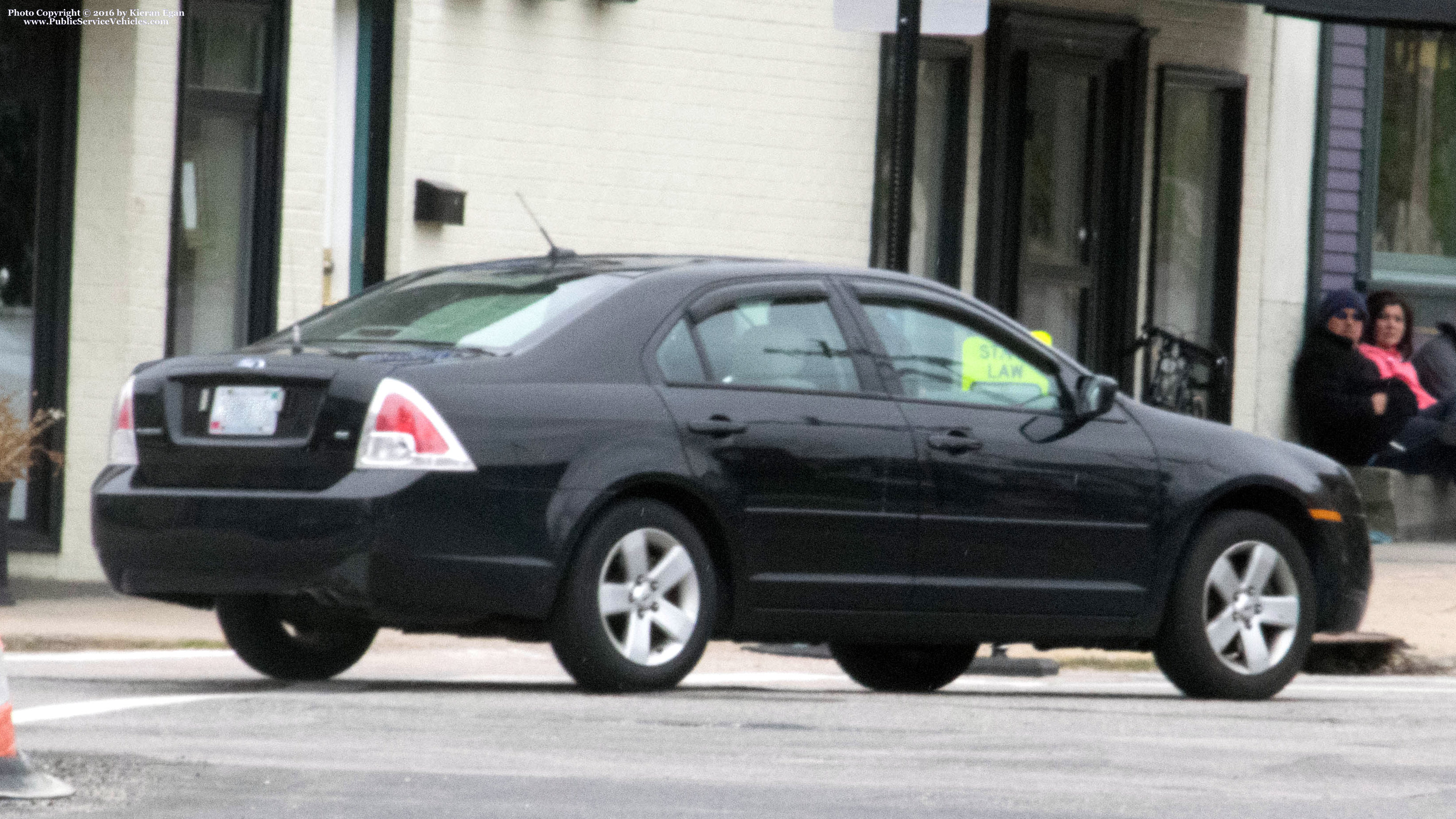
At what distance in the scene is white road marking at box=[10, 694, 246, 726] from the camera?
314 inches

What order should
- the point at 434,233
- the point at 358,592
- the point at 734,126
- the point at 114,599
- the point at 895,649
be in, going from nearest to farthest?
the point at 358,592
the point at 895,649
the point at 114,599
the point at 434,233
the point at 734,126

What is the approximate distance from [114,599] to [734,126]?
4.68 metres

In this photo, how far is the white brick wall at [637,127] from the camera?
15500 millimetres

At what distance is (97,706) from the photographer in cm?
834

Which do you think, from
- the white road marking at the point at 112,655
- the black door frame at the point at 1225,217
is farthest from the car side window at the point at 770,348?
the black door frame at the point at 1225,217

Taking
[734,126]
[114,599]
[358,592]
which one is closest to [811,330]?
[358,592]

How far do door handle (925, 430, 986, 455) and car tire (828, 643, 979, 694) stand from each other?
4.49 ft

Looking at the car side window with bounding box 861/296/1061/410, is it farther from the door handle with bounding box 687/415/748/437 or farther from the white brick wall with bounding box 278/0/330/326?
the white brick wall with bounding box 278/0/330/326

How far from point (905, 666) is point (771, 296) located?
1.95 meters

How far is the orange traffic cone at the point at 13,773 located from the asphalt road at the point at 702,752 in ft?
0.12

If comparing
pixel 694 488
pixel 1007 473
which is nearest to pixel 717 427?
pixel 694 488

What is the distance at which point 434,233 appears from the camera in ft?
50.9

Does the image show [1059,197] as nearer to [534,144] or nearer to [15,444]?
[534,144]

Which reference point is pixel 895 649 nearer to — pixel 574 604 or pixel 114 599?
pixel 574 604
